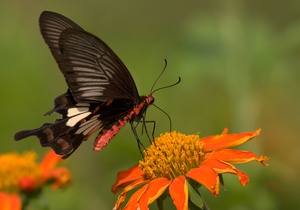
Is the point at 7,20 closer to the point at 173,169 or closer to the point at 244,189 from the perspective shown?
the point at 244,189

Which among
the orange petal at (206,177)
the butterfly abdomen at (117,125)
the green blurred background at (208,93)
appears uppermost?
the butterfly abdomen at (117,125)

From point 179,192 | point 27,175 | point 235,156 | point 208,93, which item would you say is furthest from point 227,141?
point 208,93

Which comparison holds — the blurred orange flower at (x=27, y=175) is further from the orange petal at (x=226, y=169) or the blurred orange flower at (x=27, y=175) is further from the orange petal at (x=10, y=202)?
the orange petal at (x=226, y=169)

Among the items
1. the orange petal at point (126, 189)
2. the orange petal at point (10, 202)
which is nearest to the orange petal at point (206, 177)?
the orange petal at point (126, 189)

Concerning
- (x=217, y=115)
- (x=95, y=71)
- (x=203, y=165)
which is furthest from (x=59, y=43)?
(x=217, y=115)

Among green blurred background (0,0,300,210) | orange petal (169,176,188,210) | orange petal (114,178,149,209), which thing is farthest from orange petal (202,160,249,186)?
green blurred background (0,0,300,210)

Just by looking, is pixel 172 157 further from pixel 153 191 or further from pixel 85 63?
pixel 85 63
